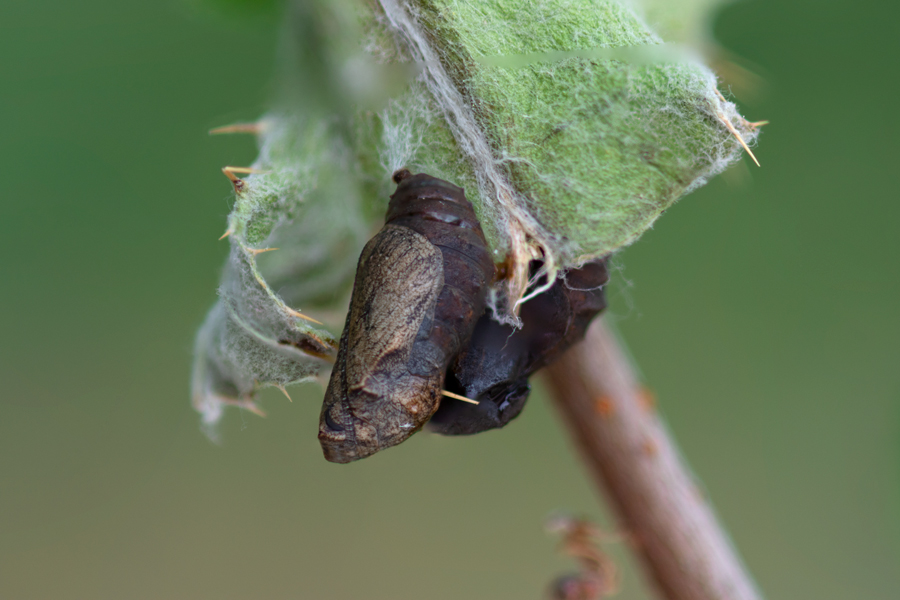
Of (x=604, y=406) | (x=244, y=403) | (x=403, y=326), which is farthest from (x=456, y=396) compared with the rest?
(x=604, y=406)

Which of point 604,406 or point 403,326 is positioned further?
point 604,406

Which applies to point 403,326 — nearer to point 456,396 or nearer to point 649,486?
point 456,396

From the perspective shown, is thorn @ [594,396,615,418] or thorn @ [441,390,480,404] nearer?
thorn @ [441,390,480,404]

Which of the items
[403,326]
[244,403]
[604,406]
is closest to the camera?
[403,326]

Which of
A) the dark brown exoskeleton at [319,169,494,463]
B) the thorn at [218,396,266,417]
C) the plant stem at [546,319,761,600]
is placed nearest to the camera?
the dark brown exoskeleton at [319,169,494,463]

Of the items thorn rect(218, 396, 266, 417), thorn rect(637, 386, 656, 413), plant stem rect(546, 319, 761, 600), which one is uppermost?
thorn rect(218, 396, 266, 417)

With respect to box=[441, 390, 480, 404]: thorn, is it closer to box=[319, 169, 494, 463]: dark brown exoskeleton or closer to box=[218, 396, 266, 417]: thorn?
box=[319, 169, 494, 463]: dark brown exoskeleton

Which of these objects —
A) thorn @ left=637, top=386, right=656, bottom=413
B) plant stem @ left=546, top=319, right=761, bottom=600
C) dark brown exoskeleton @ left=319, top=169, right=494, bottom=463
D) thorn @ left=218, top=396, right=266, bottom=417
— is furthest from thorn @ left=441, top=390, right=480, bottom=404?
thorn @ left=637, top=386, right=656, bottom=413

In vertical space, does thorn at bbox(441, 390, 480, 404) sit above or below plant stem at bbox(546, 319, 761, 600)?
above
